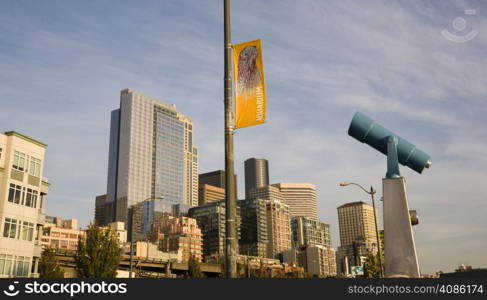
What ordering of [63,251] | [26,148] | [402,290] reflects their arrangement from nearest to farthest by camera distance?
[402,290] < [26,148] < [63,251]

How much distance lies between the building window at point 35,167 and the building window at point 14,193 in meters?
2.97

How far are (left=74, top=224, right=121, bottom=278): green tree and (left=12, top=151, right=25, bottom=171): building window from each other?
40.2 feet

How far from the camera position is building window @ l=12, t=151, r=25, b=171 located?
50.1m

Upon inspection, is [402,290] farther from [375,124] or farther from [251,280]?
[375,124]

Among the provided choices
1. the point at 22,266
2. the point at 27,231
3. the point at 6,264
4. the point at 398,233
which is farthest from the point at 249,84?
the point at 27,231

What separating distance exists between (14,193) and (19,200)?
97cm

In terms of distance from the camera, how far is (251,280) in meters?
11.5

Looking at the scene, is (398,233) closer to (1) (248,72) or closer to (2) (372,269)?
(1) (248,72)

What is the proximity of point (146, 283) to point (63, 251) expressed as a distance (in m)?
117

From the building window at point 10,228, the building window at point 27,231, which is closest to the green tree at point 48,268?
the building window at point 27,231

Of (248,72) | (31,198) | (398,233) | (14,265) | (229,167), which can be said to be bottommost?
(14,265)

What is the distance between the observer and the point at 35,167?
5303cm

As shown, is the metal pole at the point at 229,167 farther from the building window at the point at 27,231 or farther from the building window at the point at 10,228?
the building window at the point at 27,231

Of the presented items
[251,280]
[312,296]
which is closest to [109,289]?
[251,280]
